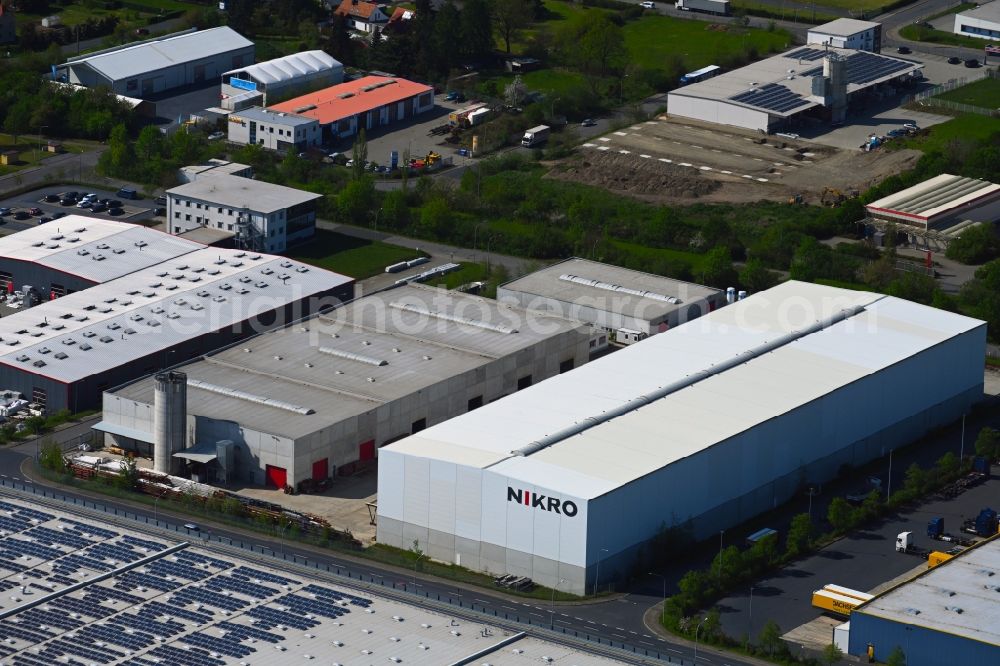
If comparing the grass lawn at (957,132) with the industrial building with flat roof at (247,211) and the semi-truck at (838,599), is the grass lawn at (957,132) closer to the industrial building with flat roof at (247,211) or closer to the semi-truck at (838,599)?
the industrial building with flat roof at (247,211)

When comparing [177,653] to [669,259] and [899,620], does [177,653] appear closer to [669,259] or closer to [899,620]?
[899,620]

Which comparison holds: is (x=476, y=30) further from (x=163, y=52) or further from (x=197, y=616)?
(x=197, y=616)

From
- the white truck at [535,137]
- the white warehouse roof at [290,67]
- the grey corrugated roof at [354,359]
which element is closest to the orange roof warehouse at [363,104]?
the white warehouse roof at [290,67]

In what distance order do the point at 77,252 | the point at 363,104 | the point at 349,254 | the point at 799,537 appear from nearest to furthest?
the point at 799,537, the point at 77,252, the point at 349,254, the point at 363,104

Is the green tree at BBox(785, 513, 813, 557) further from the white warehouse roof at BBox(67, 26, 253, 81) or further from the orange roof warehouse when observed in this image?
the white warehouse roof at BBox(67, 26, 253, 81)

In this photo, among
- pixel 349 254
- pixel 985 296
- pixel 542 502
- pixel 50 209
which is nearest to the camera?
pixel 542 502

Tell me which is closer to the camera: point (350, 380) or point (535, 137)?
point (350, 380)

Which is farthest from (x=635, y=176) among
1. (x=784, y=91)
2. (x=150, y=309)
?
(x=150, y=309)
